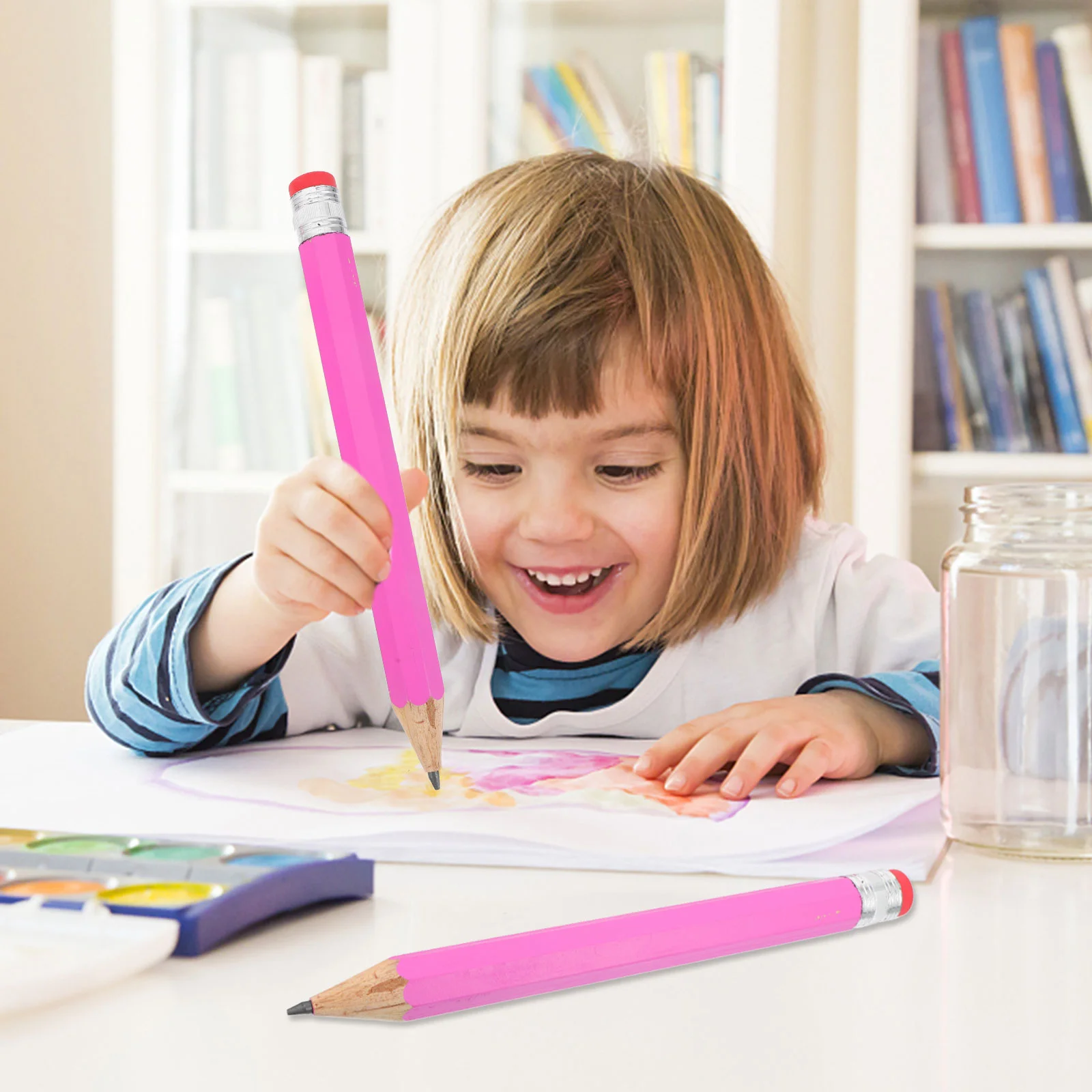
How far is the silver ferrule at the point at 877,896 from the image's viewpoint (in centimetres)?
37

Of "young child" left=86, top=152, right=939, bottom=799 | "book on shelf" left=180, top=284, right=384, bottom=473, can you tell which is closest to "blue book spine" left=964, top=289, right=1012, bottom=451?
"young child" left=86, top=152, right=939, bottom=799

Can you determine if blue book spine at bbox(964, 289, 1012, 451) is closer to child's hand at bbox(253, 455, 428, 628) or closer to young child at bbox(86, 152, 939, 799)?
young child at bbox(86, 152, 939, 799)

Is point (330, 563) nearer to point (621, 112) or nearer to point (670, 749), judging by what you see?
point (670, 749)

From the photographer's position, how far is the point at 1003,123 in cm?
158

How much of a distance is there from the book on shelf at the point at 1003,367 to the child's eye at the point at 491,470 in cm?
90

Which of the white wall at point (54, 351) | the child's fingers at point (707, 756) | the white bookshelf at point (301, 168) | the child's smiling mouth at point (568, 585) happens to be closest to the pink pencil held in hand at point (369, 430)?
the child's fingers at point (707, 756)

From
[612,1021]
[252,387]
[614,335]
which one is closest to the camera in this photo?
[612,1021]

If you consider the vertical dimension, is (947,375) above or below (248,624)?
above

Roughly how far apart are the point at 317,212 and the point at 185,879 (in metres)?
0.28

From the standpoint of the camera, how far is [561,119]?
1.69 meters

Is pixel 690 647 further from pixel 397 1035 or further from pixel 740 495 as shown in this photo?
pixel 397 1035

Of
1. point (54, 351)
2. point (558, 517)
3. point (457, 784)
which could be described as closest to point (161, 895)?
point (457, 784)

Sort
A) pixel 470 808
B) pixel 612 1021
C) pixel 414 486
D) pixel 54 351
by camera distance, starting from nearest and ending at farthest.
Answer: pixel 612 1021, pixel 470 808, pixel 414 486, pixel 54 351

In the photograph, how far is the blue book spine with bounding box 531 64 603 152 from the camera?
1.68 metres
